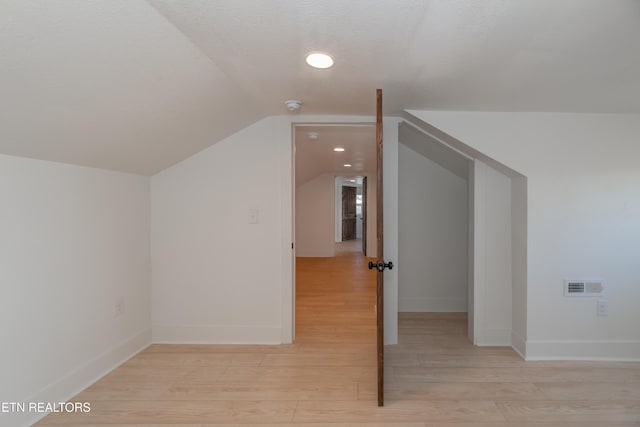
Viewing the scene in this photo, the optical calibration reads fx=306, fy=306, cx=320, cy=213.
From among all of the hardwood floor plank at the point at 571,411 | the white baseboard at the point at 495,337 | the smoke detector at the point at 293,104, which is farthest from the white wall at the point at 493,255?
the smoke detector at the point at 293,104

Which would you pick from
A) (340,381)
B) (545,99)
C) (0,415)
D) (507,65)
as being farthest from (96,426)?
(545,99)

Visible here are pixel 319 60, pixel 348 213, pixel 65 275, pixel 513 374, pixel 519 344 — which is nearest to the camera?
pixel 319 60

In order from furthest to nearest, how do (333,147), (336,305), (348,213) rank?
(348,213)
(333,147)
(336,305)

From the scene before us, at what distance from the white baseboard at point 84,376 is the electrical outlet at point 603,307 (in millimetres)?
3768

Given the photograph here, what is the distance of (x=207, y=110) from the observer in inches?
84.6

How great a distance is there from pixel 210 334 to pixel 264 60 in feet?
7.56

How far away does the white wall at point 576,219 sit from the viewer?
2414 mm

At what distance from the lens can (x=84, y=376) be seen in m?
2.04

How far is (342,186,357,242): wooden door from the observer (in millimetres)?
10234

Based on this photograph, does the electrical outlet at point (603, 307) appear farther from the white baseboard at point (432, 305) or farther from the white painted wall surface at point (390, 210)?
the white painted wall surface at point (390, 210)

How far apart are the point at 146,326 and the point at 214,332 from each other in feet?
1.91

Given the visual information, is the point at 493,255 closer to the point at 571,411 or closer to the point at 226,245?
the point at 571,411

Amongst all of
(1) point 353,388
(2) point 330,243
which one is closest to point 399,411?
(1) point 353,388

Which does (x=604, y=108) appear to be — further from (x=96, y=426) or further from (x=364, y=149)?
(x=96, y=426)
